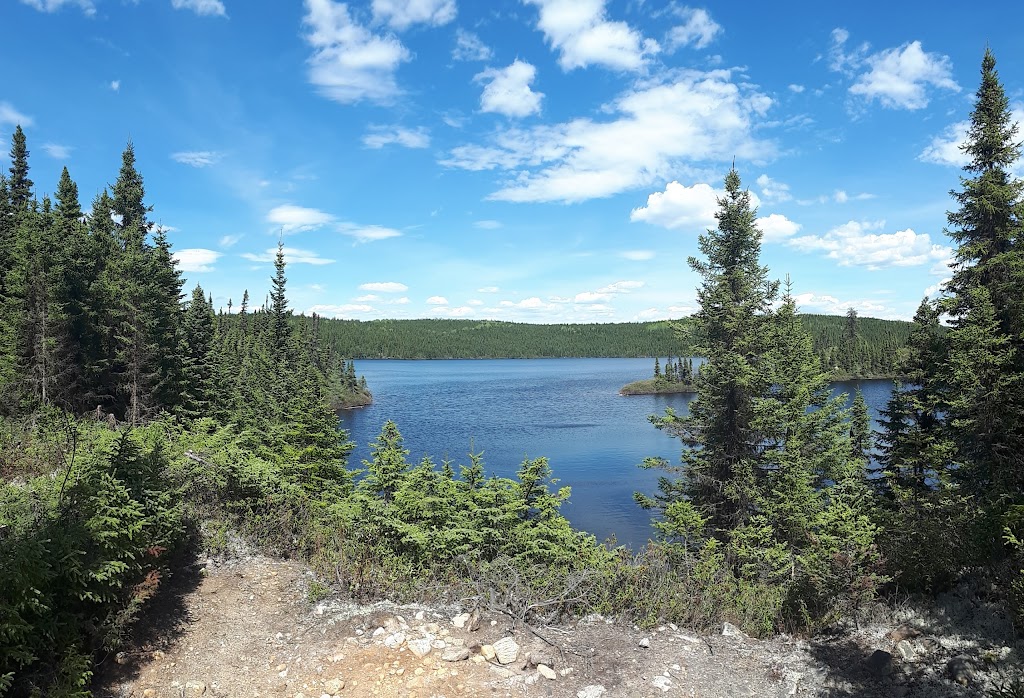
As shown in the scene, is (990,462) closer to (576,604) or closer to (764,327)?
(764,327)

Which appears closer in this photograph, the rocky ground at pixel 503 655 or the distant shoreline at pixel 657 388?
Result: the rocky ground at pixel 503 655

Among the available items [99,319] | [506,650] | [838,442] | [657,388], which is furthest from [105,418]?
[657,388]

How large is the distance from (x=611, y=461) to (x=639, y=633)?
132 ft

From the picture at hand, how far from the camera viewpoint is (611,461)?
47.7 metres

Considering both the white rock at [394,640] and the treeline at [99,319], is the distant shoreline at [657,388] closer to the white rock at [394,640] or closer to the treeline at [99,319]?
the treeline at [99,319]

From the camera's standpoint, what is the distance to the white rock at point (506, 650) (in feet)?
24.2

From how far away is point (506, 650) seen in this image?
7.47 metres

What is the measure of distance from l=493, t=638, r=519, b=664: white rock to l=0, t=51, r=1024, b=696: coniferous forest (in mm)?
812

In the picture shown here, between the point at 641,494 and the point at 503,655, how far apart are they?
1082 centimetres

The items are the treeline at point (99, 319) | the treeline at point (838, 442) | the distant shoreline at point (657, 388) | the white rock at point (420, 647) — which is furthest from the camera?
the distant shoreline at point (657, 388)

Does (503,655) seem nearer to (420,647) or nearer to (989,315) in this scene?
(420,647)

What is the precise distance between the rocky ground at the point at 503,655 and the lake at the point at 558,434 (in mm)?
5014

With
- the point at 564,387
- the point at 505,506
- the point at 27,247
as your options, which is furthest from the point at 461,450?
the point at 564,387

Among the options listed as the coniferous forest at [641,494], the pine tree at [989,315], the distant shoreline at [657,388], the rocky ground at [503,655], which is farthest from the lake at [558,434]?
the pine tree at [989,315]
